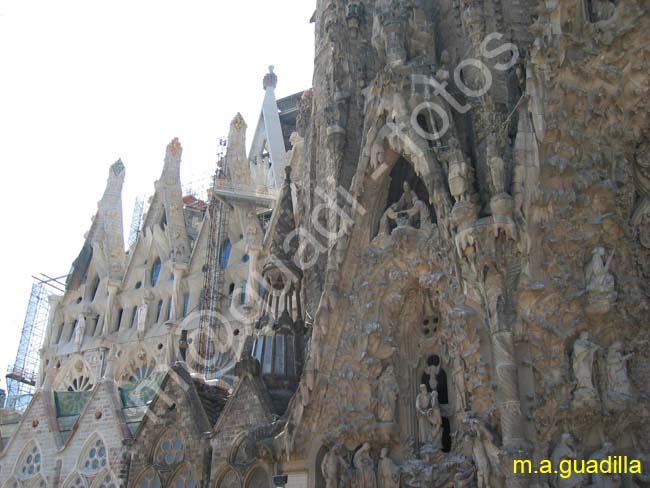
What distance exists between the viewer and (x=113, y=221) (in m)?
27.5

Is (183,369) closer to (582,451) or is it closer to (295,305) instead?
(295,305)

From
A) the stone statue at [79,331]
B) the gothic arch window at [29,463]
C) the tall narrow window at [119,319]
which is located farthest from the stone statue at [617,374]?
→ the stone statue at [79,331]

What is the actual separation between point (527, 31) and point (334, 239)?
4.55 meters

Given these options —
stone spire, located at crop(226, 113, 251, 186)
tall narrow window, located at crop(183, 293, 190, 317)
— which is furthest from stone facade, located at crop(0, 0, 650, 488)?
stone spire, located at crop(226, 113, 251, 186)

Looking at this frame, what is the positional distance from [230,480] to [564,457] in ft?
17.4

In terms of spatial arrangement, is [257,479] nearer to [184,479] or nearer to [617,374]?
[184,479]

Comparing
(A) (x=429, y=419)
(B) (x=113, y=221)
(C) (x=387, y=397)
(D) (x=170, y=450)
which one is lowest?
(D) (x=170, y=450)

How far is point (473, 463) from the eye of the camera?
9.45 metres

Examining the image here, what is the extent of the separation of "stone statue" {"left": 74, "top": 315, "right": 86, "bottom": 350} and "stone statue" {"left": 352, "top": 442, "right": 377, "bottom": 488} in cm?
1645

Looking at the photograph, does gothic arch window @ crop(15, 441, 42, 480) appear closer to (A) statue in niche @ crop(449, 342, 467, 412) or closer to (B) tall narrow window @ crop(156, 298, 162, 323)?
(B) tall narrow window @ crop(156, 298, 162, 323)

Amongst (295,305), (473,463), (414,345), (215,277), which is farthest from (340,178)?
(215,277)

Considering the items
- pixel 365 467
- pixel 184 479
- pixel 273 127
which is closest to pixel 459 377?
pixel 365 467

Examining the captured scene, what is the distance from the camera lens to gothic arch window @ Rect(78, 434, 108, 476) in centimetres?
1451

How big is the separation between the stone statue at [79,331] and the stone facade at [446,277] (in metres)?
10.1
